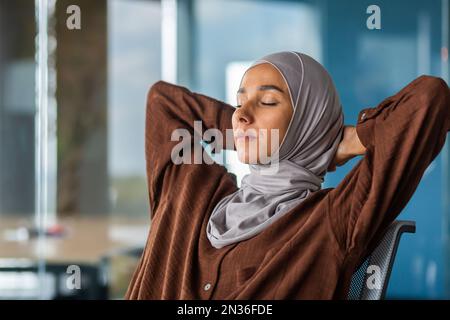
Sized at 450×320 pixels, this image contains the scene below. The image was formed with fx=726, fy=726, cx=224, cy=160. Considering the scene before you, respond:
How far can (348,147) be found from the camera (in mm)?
1328

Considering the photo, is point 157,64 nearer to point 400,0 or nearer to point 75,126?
point 75,126

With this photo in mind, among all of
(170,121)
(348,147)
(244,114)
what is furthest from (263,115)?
(170,121)

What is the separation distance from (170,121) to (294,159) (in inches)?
11.8

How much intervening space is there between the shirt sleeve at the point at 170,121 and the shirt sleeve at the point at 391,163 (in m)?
0.37

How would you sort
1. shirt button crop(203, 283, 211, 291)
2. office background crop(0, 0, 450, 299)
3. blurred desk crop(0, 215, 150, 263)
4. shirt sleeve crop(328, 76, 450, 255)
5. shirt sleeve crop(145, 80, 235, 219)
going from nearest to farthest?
shirt sleeve crop(328, 76, 450, 255), shirt button crop(203, 283, 211, 291), shirt sleeve crop(145, 80, 235, 219), office background crop(0, 0, 450, 299), blurred desk crop(0, 215, 150, 263)

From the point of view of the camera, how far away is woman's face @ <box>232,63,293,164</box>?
4.22 ft

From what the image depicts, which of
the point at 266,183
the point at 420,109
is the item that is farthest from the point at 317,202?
the point at 420,109

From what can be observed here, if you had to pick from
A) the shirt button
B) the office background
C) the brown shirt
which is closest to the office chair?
the brown shirt

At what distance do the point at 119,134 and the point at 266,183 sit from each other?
108 inches

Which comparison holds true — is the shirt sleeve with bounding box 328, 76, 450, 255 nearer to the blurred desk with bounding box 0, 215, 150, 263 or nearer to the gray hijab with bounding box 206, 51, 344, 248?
the gray hijab with bounding box 206, 51, 344, 248

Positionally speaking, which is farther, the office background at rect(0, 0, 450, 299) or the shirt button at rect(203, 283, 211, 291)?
the office background at rect(0, 0, 450, 299)

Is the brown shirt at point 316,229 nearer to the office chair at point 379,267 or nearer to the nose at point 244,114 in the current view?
the office chair at point 379,267

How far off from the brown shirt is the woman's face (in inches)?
5.0

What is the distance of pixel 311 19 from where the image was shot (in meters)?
3.63
